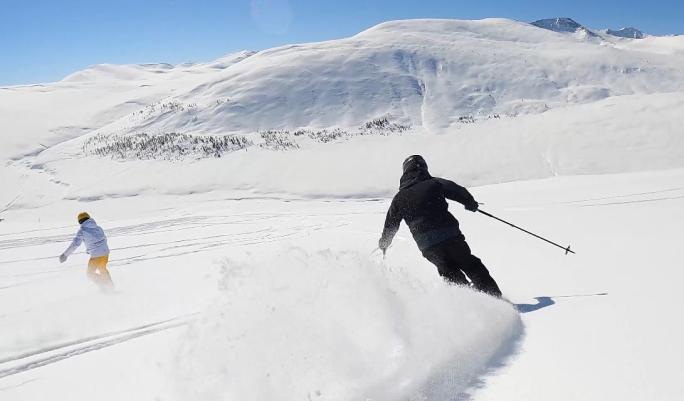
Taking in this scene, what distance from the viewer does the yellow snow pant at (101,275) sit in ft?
24.7

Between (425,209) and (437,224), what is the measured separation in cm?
19

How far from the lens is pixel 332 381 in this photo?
2615 mm

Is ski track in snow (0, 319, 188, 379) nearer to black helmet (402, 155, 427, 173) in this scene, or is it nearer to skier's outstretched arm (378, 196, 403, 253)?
skier's outstretched arm (378, 196, 403, 253)

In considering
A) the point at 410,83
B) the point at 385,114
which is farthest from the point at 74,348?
the point at 410,83

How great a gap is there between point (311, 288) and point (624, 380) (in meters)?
2.00

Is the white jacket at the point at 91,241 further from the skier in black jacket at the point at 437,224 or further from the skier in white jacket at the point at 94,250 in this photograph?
the skier in black jacket at the point at 437,224

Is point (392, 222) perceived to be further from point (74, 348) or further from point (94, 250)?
point (94, 250)

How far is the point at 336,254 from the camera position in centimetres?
406

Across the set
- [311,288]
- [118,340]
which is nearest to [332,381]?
[311,288]

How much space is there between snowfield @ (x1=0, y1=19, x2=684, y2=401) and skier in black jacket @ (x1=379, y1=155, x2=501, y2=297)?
1.28ft

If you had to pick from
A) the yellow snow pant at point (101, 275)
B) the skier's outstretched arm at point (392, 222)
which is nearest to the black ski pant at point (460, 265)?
the skier's outstretched arm at point (392, 222)

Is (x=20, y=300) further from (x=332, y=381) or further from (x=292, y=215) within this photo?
(x=292, y=215)

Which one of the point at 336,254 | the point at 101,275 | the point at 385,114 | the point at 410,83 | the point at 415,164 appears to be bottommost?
the point at 101,275

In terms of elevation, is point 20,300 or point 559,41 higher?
point 559,41
